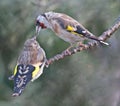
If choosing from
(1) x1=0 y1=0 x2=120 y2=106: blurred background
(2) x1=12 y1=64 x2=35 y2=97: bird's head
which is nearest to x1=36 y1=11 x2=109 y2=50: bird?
(2) x1=12 y1=64 x2=35 y2=97: bird's head

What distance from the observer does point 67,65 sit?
3.10 m

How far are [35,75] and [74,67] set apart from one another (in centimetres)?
104

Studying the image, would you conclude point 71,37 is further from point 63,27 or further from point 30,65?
point 30,65

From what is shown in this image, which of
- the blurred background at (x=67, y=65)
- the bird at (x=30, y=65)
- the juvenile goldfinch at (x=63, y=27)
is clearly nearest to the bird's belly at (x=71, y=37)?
the juvenile goldfinch at (x=63, y=27)

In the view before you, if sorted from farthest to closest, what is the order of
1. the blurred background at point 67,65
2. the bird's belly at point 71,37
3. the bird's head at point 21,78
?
the blurred background at point 67,65, the bird's belly at point 71,37, the bird's head at point 21,78

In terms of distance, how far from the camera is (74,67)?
10.1 ft

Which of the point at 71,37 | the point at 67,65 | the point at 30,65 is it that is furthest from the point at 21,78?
the point at 67,65

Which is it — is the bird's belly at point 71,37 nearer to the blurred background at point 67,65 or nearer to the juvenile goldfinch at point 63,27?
the juvenile goldfinch at point 63,27

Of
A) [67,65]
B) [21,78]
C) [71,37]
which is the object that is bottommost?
[67,65]

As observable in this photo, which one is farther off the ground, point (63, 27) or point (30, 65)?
point (63, 27)

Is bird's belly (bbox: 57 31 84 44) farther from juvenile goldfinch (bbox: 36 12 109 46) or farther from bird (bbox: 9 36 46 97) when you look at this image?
bird (bbox: 9 36 46 97)

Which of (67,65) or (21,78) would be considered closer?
(21,78)

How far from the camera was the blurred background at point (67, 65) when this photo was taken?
282 cm

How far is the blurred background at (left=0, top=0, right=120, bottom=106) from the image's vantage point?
9.25ft
